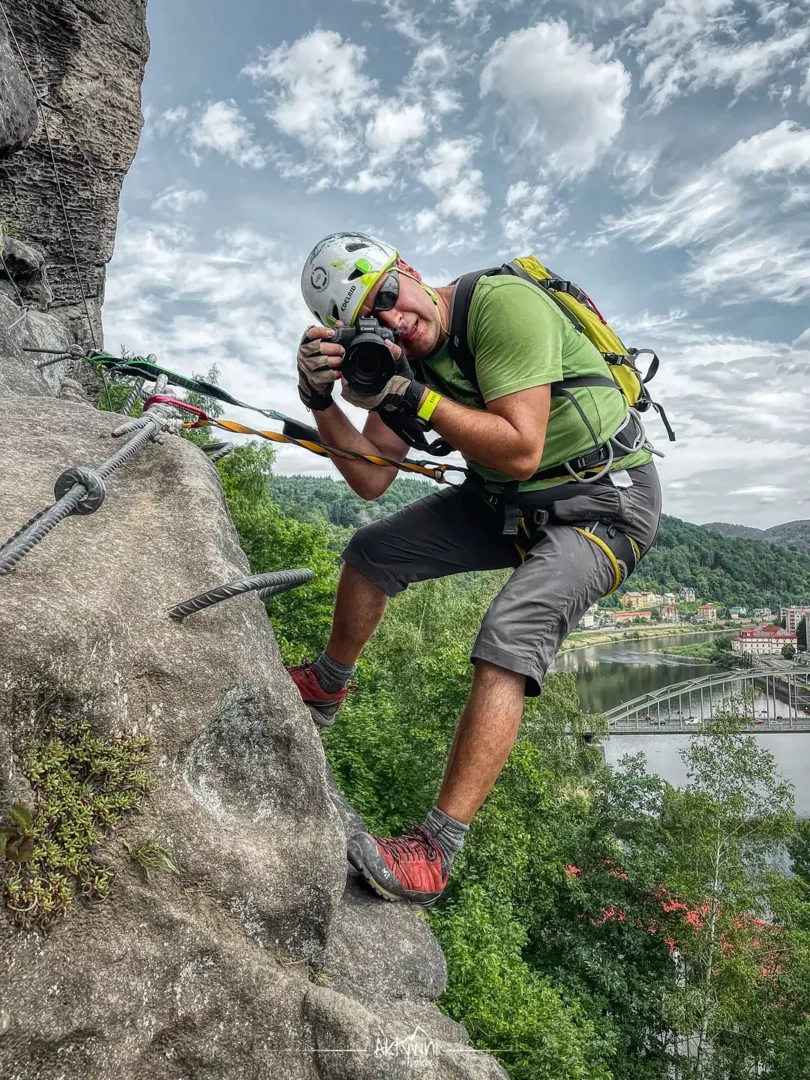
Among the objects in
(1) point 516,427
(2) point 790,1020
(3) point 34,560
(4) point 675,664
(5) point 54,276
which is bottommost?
(2) point 790,1020

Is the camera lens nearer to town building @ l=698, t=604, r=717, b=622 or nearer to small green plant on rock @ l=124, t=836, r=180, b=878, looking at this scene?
small green plant on rock @ l=124, t=836, r=180, b=878

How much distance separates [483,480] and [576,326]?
889 mm

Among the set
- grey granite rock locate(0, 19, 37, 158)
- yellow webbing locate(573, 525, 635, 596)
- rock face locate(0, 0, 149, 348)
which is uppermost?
rock face locate(0, 0, 149, 348)

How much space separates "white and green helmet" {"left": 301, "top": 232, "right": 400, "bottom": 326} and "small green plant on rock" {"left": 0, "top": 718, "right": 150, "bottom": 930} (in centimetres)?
210

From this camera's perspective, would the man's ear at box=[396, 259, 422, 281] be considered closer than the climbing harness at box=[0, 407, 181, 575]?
No

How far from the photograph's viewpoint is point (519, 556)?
374 cm

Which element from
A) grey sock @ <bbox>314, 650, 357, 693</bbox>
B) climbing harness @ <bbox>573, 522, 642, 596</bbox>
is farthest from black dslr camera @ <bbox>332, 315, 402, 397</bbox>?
grey sock @ <bbox>314, 650, 357, 693</bbox>

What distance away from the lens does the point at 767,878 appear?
23.8 meters

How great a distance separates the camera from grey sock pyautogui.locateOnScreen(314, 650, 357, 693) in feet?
12.6

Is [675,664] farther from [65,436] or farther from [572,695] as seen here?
[65,436]

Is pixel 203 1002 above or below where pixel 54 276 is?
below

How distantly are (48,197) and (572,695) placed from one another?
24.7 metres

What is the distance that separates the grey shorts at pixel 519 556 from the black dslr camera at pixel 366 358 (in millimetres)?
876


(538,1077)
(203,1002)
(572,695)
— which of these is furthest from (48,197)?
(572,695)
